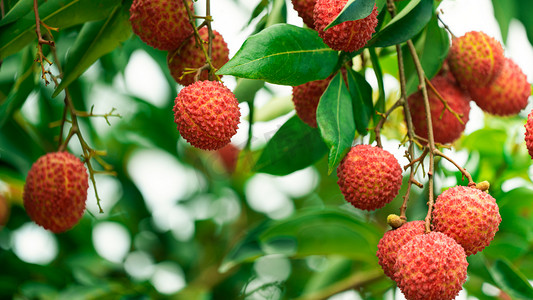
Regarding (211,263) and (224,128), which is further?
(211,263)

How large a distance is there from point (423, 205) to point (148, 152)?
1230mm

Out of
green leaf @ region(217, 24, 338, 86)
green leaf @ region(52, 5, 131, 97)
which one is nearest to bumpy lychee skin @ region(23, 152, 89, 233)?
green leaf @ region(52, 5, 131, 97)

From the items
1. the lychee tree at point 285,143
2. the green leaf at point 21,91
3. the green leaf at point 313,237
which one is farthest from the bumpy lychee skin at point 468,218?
the green leaf at point 21,91

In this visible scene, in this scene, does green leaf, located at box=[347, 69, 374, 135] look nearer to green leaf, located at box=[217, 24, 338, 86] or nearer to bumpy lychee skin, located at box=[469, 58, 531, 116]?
green leaf, located at box=[217, 24, 338, 86]

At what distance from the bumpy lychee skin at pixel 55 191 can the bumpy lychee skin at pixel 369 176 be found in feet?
1.83

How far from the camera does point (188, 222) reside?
255 cm

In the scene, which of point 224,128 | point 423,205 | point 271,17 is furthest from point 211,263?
point 224,128

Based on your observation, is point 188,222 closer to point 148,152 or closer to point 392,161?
point 148,152

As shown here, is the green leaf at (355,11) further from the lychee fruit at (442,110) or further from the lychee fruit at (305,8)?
the lychee fruit at (442,110)

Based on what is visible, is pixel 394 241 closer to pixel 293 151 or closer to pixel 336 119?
pixel 336 119

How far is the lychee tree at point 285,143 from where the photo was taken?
95 centimetres

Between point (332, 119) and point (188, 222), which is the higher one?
point (332, 119)

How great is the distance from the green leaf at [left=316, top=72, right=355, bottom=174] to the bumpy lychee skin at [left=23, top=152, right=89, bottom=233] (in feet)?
1.83

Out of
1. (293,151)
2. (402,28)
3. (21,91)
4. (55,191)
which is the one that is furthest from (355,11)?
(21,91)
